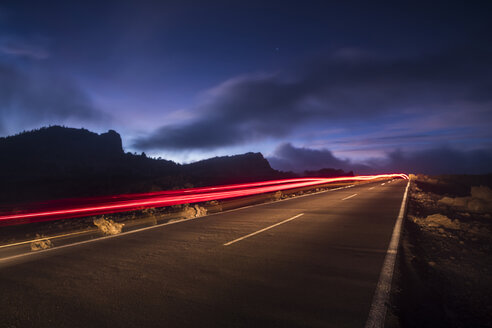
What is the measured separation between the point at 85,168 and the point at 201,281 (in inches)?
2853

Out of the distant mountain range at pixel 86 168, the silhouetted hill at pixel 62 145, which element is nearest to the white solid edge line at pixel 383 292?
the distant mountain range at pixel 86 168

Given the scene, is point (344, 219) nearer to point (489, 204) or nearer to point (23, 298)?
point (23, 298)

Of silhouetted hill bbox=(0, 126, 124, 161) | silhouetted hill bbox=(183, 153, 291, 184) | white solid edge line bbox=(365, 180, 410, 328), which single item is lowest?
white solid edge line bbox=(365, 180, 410, 328)

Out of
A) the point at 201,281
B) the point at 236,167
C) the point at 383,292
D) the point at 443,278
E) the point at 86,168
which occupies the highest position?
the point at 86,168

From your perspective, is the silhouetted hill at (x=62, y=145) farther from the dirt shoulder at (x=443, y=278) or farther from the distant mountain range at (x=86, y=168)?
the dirt shoulder at (x=443, y=278)

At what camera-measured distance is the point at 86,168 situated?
66.3 m

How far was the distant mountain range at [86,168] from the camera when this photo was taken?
41.9 metres

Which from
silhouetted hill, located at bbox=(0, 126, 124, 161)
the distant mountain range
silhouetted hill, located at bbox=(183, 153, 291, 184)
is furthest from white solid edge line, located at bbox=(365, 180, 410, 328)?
silhouetted hill, located at bbox=(183, 153, 291, 184)

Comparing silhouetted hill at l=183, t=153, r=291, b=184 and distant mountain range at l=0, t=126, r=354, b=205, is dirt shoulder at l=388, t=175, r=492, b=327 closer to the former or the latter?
distant mountain range at l=0, t=126, r=354, b=205

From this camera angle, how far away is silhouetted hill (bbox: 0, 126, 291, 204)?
42.1 metres

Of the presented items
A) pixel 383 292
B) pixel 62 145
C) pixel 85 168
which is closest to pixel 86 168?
pixel 85 168

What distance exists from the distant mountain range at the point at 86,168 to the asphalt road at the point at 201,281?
23.2m

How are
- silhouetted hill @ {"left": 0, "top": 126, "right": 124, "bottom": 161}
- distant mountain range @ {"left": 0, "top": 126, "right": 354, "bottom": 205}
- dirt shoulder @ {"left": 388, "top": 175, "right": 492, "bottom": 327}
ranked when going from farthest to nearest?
silhouetted hill @ {"left": 0, "top": 126, "right": 124, "bottom": 161}
distant mountain range @ {"left": 0, "top": 126, "right": 354, "bottom": 205}
dirt shoulder @ {"left": 388, "top": 175, "right": 492, "bottom": 327}

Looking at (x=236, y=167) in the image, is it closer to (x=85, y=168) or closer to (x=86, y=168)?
(x=86, y=168)
